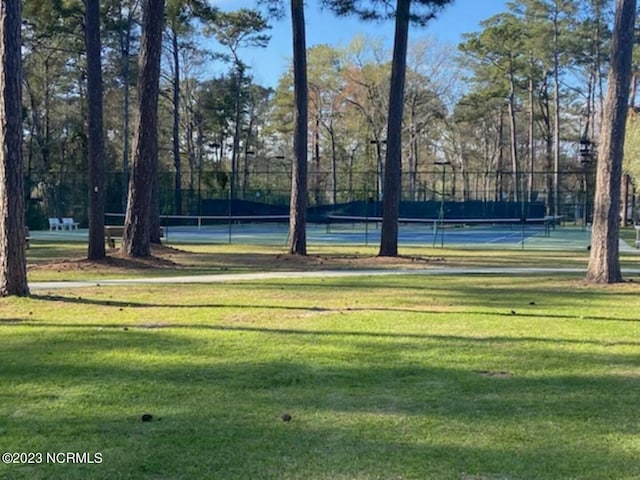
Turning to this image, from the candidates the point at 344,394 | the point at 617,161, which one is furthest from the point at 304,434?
the point at 617,161

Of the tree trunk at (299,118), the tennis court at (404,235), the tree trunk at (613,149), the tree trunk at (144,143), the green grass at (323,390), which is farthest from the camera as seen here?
the tennis court at (404,235)

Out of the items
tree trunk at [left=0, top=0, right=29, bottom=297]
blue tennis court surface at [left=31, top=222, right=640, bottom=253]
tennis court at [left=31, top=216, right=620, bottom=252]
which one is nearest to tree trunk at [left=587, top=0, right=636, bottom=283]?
tree trunk at [left=0, top=0, right=29, bottom=297]

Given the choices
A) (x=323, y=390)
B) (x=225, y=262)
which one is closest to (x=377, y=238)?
(x=225, y=262)

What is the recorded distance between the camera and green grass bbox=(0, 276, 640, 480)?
11.0ft

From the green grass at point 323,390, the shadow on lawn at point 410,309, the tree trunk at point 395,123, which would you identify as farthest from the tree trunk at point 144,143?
the green grass at point 323,390

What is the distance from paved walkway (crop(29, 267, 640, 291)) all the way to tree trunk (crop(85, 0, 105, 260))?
2882 mm

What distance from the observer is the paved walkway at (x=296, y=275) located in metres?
11.2

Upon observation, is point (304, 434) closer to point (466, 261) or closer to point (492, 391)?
point (492, 391)

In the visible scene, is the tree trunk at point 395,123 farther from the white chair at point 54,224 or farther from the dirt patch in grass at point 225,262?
the white chair at point 54,224

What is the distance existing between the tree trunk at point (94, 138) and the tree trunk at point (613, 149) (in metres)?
9.98

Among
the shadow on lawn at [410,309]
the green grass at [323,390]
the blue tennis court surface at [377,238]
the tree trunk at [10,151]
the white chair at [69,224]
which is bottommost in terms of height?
the green grass at [323,390]

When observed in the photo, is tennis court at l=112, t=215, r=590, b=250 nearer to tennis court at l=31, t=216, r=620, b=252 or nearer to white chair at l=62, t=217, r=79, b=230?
tennis court at l=31, t=216, r=620, b=252

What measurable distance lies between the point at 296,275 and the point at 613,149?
19.5ft

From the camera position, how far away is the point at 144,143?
15203 mm
